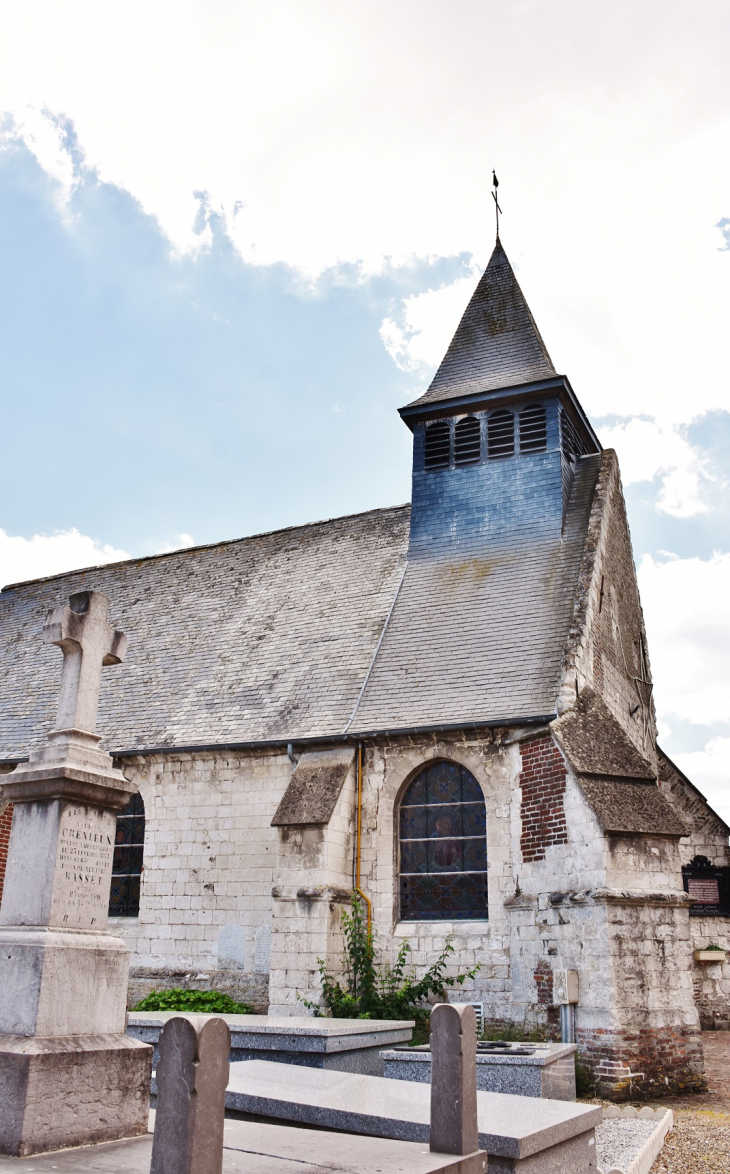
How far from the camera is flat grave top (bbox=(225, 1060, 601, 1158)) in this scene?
4.39 m

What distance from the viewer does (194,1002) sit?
10.9m

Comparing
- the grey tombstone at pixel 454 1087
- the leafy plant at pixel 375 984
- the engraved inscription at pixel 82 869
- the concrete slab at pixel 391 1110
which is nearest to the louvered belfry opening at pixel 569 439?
the leafy plant at pixel 375 984

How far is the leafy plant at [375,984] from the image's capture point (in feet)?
34.0

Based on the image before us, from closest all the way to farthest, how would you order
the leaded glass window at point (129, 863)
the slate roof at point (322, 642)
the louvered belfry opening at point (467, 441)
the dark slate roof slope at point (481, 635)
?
the dark slate roof slope at point (481, 635) → the slate roof at point (322, 642) → the leaded glass window at point (129, 863) → the louvered belfry opening at point (467, 441)

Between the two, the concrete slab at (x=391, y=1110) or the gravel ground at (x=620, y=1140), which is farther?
the gravel ground at (x=620, y=1140)

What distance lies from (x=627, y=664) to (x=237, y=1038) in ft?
29.9

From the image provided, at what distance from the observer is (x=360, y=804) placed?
1187 centimetres

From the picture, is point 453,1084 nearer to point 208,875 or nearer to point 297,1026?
point 297,1026

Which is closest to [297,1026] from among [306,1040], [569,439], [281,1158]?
[306,1040]

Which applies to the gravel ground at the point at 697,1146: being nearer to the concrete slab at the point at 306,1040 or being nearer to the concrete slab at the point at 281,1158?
the concrete slab at the point at 306,1040

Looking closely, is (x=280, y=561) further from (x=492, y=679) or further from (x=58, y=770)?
(x=58, y=770)

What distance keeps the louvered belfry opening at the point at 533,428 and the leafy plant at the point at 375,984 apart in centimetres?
814

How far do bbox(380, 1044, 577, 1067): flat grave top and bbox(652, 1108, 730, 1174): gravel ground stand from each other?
3.09 ft

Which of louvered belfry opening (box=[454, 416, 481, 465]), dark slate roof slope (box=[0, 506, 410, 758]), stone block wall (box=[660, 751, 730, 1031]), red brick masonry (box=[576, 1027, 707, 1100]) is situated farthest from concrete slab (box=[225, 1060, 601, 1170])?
louvered belfry opening (box=[454, 416, 481, 465])
